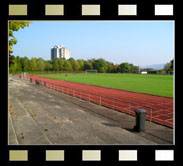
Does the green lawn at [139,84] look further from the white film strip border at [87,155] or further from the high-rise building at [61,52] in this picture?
the high-rise building at [61,52]

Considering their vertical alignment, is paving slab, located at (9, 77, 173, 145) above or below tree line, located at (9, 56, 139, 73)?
below

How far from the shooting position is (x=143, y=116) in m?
8.18

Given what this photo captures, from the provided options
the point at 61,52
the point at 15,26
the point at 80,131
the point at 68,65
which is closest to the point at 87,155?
the point at 80,131

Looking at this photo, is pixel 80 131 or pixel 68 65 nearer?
pixel 80 131

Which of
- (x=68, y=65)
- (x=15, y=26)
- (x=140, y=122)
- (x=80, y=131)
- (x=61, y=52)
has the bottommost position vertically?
(x=80, y=131)

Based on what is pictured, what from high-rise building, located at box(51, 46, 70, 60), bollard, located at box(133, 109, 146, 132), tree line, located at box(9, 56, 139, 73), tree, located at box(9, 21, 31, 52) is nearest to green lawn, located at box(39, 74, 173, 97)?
bollard, located at box(133, 109, 146, 132)

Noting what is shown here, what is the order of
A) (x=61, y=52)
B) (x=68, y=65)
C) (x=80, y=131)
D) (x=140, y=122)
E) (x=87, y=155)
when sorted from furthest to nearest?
1. (x=61, y=52)
2. (x=68, y=65)
3. (x=140, y=122)
4. (x=80, y=131)
5. (x=87, y=155)

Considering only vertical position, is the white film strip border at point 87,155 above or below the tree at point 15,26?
below

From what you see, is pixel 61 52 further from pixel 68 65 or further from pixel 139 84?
pixel 139 84

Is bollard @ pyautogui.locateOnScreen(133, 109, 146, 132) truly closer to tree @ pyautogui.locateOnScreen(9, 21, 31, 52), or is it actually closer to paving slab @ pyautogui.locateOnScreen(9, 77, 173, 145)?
paving slab @ pyautogui.locateOnScreen(9, 77, 173, 145)

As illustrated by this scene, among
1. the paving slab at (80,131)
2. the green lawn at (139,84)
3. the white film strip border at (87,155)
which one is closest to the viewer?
the white film strip border at (87,155)

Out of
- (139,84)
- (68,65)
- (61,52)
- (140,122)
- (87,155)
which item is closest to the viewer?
(87,155)

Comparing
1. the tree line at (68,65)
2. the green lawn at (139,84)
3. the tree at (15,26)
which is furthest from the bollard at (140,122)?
the tree line at (68,65)
